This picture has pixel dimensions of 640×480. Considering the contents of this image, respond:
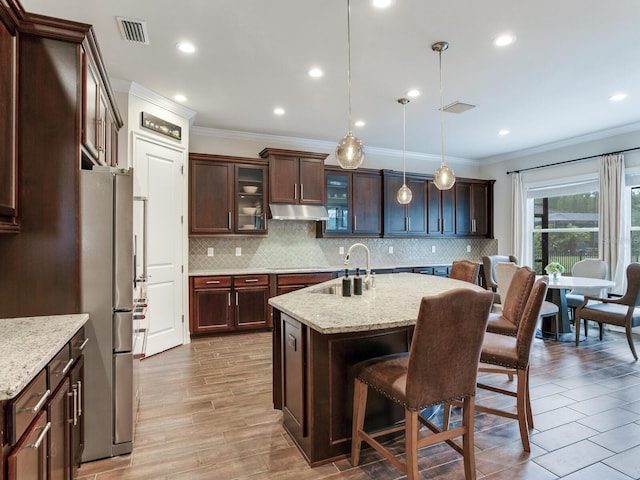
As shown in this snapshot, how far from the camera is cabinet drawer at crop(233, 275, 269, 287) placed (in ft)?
16.4

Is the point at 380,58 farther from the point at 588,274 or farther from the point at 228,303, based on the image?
the point at 588,274

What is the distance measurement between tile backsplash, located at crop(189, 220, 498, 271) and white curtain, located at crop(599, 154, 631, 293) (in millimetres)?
2143

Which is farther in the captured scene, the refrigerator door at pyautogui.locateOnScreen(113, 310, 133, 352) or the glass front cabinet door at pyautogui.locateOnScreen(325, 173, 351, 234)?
the glass front cabinet door at pyautogui.locateOnScreen(325, 173, 351, 234)

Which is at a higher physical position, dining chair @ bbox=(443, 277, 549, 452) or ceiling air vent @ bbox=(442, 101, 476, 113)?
ceiling air vent @ bbox=(442, 101, 476, 113)

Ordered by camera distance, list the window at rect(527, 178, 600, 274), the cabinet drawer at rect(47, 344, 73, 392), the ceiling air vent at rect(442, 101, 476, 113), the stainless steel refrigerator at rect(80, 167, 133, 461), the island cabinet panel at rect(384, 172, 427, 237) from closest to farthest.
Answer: the cabinet drawer at rect(47, 344, 73, 392)
the stainless steel refrigerator at rect(80, 167, 133, 461)
the ceiling air vent at rect(442, 101, 476, 113)
the window at rect(527, 178, 600, 274)
the island cabinet panel at rect(384, 172, 427, 237)

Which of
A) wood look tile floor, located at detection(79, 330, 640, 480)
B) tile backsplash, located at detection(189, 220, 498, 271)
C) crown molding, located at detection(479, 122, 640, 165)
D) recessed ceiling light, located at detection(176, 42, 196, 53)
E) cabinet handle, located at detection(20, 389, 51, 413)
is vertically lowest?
wood look tile floor, located at detection(79, 330, 640, 480)

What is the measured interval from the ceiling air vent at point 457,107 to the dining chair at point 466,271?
6.07 ft

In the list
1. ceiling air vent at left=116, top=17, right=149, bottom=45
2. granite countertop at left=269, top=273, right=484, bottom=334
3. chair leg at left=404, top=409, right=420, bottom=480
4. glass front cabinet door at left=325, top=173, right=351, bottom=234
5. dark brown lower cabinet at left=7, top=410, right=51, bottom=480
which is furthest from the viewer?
glass front cabinet door at left=325, top=173, right=351, bottom=234

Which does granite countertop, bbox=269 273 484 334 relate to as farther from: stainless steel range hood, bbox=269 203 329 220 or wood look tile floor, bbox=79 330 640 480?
stainless steel range hood, bbox=269 203 329 220

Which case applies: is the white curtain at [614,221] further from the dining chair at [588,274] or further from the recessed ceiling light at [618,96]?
the recessed ceiling light at [618,96]

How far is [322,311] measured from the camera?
2146 mm

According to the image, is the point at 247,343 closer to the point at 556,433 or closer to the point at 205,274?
the point at 205,274

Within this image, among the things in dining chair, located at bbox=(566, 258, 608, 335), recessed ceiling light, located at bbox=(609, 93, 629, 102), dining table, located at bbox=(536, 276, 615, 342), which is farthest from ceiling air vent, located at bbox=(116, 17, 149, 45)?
dining chair, located at bbox=(566, 258, 608, 335)

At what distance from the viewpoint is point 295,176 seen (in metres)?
5.50
